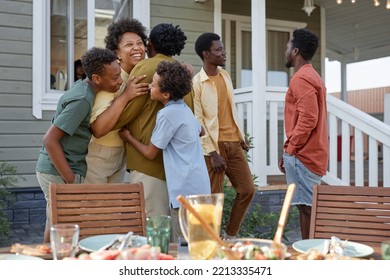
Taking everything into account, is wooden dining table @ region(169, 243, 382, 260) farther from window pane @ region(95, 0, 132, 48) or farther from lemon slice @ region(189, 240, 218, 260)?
window pane @ region(95, 0, 132, 48)

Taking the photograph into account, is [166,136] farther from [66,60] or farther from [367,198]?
[66,60]

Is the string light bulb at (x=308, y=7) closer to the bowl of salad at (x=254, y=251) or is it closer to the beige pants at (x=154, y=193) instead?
the beige pants at (x=154, y=193)

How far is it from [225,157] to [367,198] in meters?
1.68

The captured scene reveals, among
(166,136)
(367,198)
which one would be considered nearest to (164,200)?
(166,136)

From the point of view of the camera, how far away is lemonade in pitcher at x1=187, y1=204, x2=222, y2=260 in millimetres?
1355

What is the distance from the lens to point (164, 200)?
2553mm

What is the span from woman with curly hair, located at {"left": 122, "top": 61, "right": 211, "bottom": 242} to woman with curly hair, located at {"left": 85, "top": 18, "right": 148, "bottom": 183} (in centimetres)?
14

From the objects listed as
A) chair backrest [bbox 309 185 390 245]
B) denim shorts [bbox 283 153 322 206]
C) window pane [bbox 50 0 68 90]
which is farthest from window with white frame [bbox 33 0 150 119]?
chair backrest [bbox 309 185 390 245]

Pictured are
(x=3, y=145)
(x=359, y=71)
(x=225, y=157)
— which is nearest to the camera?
(x=225, y=157)

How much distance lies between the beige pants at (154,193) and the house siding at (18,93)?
2.97m

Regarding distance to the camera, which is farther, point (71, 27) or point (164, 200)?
point (71, 27)

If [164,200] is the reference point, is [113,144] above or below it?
above
